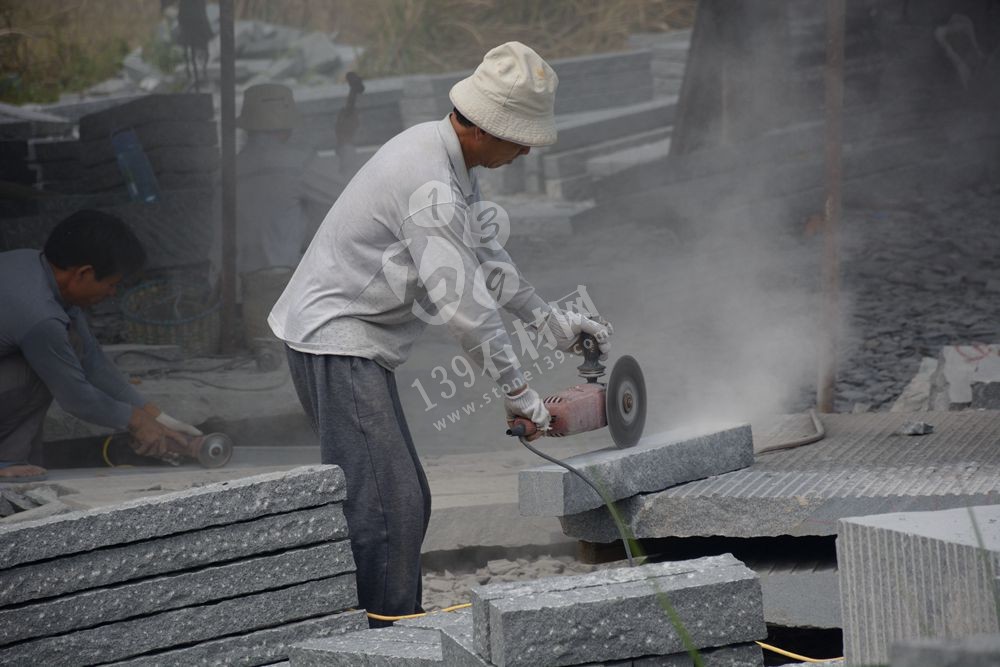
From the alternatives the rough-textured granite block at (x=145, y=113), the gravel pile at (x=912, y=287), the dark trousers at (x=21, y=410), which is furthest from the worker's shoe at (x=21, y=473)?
the gravel pile at (x=912, y=287)

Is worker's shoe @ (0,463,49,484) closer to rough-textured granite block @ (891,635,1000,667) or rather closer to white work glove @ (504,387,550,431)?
white work glove @ (504,387,550,431)

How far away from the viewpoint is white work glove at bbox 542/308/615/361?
3879mm

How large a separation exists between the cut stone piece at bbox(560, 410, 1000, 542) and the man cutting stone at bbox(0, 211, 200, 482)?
93.0 inches

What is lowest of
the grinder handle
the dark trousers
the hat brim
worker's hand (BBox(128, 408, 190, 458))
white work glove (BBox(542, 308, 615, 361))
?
worker's hand (BBox(128, 408, 190, 458))

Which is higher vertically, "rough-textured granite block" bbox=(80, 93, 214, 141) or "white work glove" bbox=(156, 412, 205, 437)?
"rough-textured granite block" bbox=(80, 93, 214, 141)

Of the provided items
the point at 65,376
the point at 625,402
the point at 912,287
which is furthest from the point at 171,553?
the point at 912,287

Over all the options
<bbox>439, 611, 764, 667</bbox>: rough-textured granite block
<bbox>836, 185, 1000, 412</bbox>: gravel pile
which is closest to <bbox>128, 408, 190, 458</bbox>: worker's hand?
<bbox>439, 611, 764, 667</bbox>: rough-textured granite block

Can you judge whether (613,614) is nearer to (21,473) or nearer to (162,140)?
(21,473)

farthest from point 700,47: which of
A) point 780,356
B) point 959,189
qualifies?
point 780,356

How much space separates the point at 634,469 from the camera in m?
3.80

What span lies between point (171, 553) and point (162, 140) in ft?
17.9

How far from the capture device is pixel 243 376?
638 centimetres

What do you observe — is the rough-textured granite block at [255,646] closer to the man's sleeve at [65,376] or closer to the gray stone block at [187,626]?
the gray stone block at [187,626]

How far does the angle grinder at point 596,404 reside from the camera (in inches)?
146
